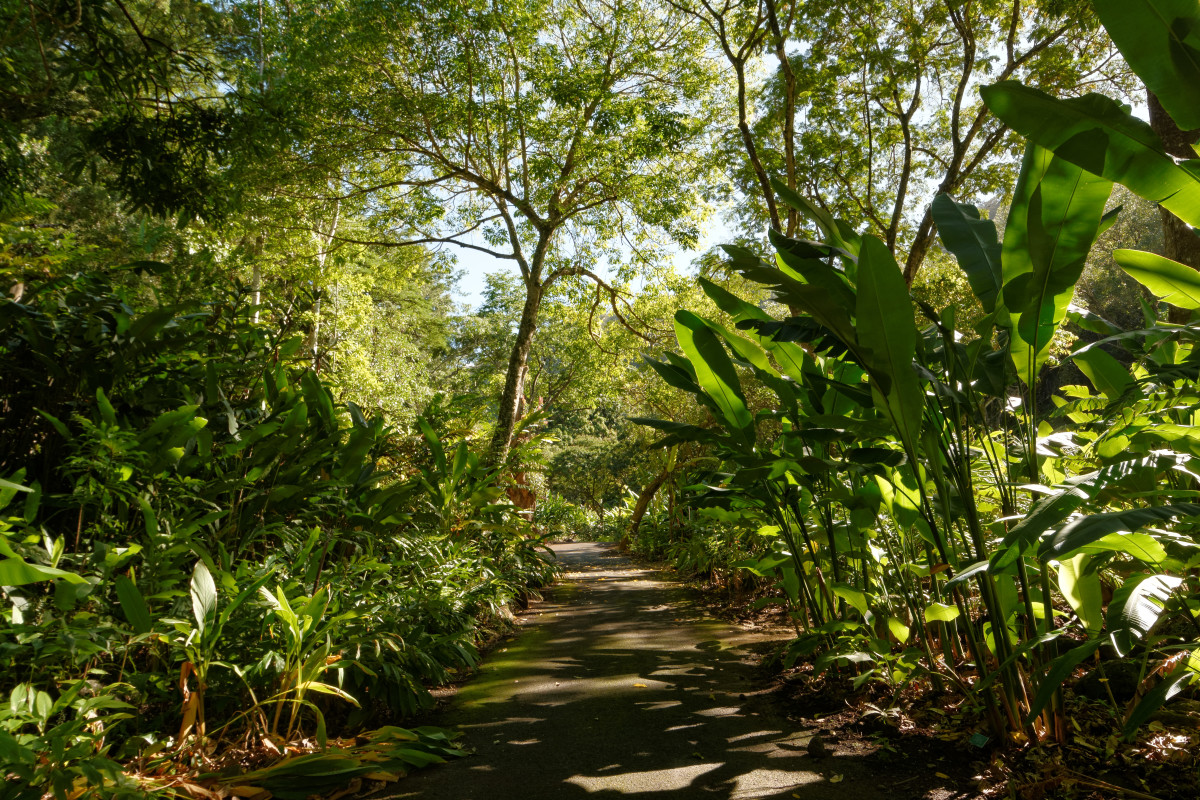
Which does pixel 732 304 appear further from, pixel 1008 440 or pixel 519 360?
pixel 519 360

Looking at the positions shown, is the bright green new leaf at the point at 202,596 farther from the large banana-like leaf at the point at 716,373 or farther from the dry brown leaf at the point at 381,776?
the large banana-like leaf at the point at 716,373

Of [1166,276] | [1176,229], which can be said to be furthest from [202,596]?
[1176,229]

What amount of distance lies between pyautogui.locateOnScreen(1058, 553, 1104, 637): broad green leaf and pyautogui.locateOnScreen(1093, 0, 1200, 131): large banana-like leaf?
1.21 m

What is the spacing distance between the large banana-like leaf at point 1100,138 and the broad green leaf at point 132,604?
104 inches

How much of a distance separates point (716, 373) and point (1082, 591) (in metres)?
1.43

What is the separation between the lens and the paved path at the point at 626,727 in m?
2.01

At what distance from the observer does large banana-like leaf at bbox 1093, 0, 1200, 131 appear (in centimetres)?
134

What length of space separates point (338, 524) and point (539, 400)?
13256 millimetres

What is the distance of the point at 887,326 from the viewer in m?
1.80

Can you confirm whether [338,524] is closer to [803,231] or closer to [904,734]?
[904,734]

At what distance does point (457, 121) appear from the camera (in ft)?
25.1

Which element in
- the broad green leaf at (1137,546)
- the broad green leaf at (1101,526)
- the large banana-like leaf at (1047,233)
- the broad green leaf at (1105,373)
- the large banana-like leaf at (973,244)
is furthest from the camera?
the broad green leaf at (1105,373)

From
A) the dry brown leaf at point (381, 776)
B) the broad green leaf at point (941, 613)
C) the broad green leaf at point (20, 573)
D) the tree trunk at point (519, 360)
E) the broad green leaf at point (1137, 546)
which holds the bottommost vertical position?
the dry brown leaf at point (381, 776)

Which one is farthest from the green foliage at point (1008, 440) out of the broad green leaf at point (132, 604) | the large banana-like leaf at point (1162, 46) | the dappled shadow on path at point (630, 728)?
the broad green leaf at point (132, 604)
